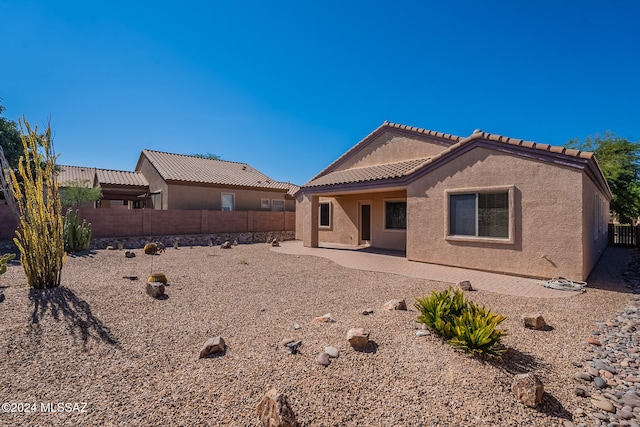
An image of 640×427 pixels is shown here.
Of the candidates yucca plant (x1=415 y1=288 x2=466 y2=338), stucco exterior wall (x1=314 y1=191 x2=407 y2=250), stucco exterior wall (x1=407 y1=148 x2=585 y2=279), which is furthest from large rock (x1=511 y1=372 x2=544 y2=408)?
stucco exterior wall (x1=314 y1=191 x2=407 y2=250)

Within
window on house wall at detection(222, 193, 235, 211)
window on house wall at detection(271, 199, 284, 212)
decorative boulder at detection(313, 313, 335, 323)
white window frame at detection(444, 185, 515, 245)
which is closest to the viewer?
decorative boulder at detection(313, 313, 335, 323)

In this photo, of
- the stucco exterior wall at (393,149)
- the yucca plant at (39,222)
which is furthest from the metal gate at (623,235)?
the yucca plant at (39,222)

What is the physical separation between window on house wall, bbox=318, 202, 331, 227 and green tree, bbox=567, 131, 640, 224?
22393 millimetres

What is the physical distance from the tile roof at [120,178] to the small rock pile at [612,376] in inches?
1018

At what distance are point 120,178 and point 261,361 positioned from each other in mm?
24723

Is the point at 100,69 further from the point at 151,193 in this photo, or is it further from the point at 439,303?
the point at 439,303

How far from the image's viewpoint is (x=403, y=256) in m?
12.4

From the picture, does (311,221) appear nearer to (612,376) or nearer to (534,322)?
(534,322)

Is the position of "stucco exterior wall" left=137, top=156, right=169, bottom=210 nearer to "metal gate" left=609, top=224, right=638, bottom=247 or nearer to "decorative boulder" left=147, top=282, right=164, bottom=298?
"decorative boulder" left=147, top=282, right=164, bottom=298

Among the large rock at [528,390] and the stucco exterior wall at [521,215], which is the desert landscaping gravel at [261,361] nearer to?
the large rock at [528,390]

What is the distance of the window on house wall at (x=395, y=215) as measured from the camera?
14.2m

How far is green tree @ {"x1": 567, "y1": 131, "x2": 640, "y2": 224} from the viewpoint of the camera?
75.4 feet

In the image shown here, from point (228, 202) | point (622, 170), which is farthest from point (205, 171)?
point (622, 170)

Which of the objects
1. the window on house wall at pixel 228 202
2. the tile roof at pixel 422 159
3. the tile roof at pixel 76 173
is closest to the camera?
the tile roof at pixel 422 159
